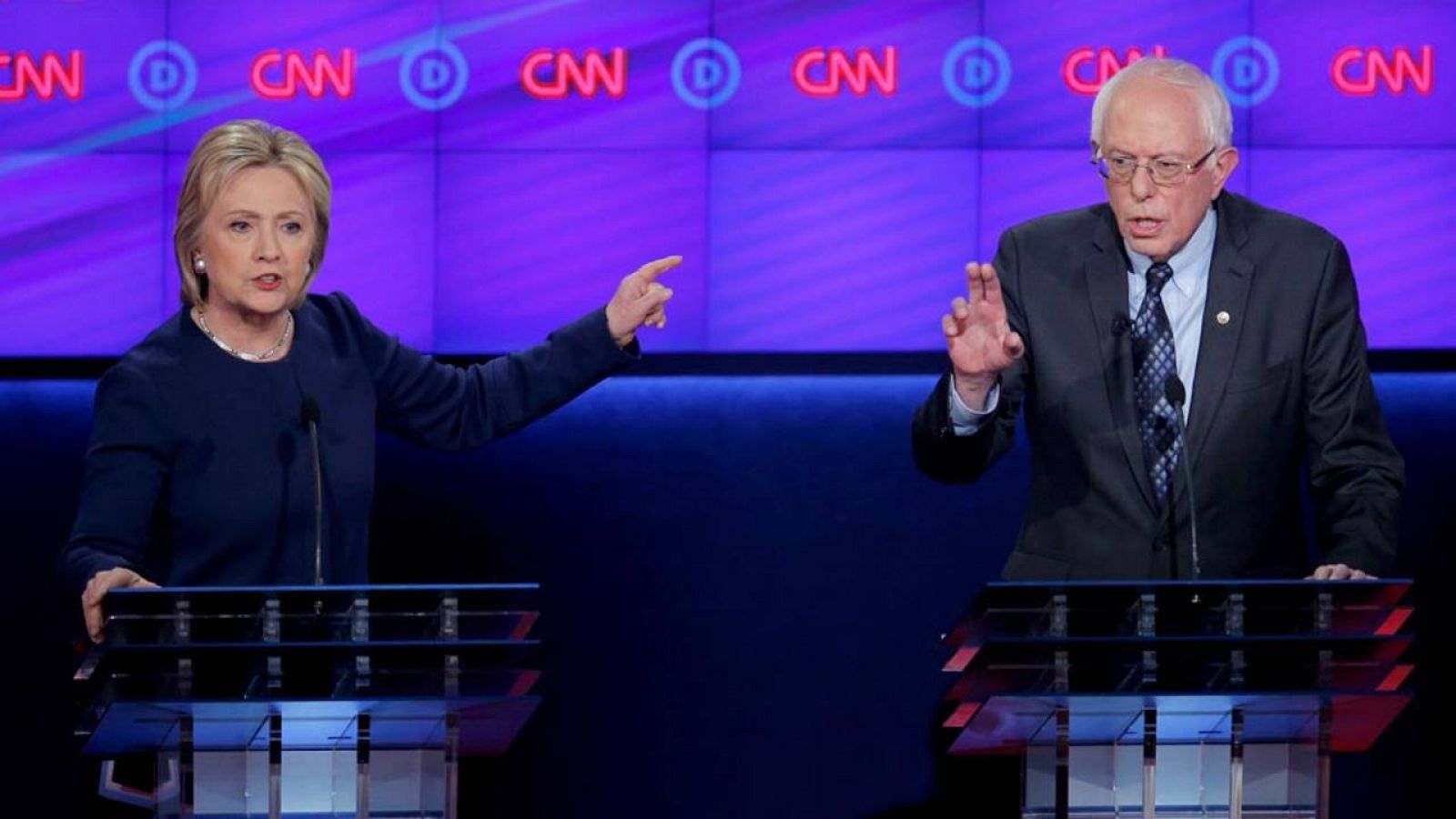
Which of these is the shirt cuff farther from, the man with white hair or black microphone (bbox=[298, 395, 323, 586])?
black microphone (bbox=[298, 395, 323, 586])

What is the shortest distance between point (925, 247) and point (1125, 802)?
2777 millimetres

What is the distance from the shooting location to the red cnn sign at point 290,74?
5188 millimetres

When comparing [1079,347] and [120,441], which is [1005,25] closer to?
[1079,347]

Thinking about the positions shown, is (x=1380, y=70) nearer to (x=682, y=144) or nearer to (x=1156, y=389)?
(x=682, y=144)

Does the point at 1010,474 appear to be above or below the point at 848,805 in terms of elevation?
above

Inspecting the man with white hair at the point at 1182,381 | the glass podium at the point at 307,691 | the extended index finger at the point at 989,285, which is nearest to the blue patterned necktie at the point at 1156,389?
the man with white hair at the point at 1182,381

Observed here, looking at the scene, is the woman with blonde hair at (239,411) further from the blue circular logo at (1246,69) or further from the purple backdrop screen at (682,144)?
the blue circular logo at (1246,69)

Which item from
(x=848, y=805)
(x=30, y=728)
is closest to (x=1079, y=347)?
(x=848, y=805)

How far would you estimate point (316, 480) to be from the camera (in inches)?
124

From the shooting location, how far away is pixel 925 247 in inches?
209

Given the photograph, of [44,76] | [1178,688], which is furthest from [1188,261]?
[44,76]

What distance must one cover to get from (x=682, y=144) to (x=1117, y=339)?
2.14 metres

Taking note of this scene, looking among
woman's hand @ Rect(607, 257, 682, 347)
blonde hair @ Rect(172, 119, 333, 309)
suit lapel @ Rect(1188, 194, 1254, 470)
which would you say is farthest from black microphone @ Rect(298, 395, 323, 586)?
suit lapel @ Rect(1188, 194, 1254, 470)

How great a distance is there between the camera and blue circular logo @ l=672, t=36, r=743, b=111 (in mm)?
5250
